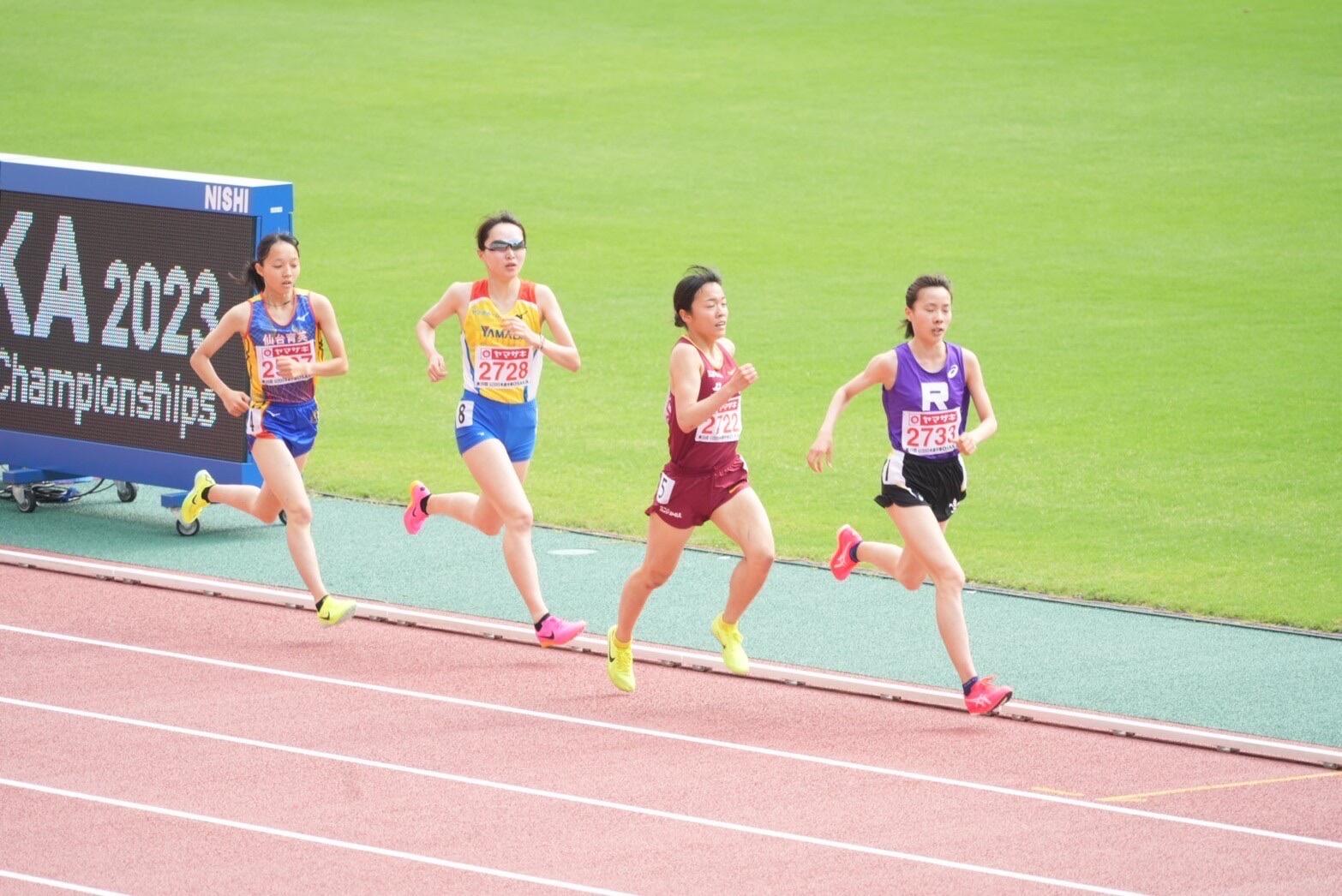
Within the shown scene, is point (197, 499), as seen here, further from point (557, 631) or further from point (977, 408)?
→ point (977, 408)

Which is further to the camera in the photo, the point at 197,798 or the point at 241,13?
the point at 241,13

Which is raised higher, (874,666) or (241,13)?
(241,13)

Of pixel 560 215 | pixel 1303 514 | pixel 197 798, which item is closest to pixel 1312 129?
pixel 560 215

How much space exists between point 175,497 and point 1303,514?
771 centimetres

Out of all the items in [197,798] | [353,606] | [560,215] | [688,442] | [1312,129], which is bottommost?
[197,798]

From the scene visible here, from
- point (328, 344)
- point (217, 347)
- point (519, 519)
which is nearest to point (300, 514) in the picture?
point (328, 344)

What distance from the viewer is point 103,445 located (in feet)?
45.4

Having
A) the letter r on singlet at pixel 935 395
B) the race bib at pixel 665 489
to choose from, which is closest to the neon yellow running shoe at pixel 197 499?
the race bib at pixel 665 489

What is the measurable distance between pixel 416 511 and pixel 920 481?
10.5 feet

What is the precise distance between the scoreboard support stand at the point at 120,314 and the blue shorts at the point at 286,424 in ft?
6.85

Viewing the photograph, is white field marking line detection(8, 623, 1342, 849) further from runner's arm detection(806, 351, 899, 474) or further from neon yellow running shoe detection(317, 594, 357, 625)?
runner's arm detection(806, 351, 899, 474)

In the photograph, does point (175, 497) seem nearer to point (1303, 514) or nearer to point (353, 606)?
point (353, 606)

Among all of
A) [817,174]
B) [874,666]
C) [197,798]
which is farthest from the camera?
[817,174]

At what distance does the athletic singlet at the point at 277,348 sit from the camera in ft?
36.5
